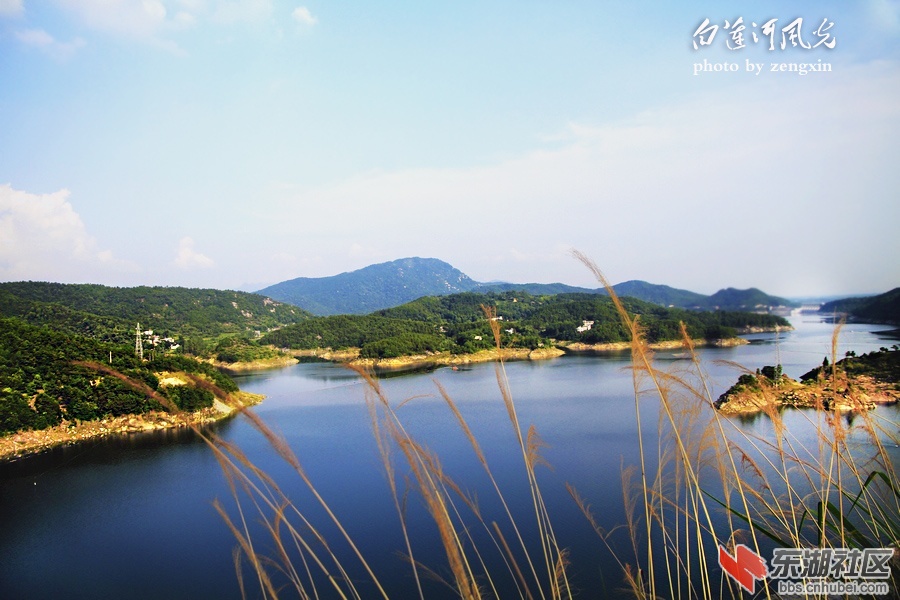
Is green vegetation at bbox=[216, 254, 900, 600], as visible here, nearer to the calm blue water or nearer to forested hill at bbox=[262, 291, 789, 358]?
the calm blue water

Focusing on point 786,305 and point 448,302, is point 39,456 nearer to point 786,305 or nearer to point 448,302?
point 786,305

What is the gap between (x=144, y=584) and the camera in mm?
9289

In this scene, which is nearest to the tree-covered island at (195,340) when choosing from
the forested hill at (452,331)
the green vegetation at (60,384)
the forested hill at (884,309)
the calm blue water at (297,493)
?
the green vegetation at (60,384)

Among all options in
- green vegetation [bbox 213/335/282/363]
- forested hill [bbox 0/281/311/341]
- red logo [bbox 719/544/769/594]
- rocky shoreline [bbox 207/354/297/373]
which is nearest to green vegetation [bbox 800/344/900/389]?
red logo [bbox 719/544/769/594]

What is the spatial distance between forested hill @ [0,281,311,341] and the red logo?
3922 centimetres

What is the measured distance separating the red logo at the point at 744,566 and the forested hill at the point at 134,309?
39217 millimetres

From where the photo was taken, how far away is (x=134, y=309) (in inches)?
2119

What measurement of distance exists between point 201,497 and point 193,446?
5961 mm

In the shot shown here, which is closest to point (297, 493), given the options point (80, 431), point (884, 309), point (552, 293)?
point (80, 431)

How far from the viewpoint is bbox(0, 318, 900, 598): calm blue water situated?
9312 mm

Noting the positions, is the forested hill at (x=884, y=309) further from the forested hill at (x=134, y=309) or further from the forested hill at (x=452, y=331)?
the forested hill at (x=134, y=309)

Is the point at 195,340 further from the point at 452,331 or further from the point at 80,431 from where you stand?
the point at 80,431

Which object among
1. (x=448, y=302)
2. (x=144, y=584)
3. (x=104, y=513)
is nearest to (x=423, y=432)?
(x=104, y=513)

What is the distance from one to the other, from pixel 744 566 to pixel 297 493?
38.8 ft
